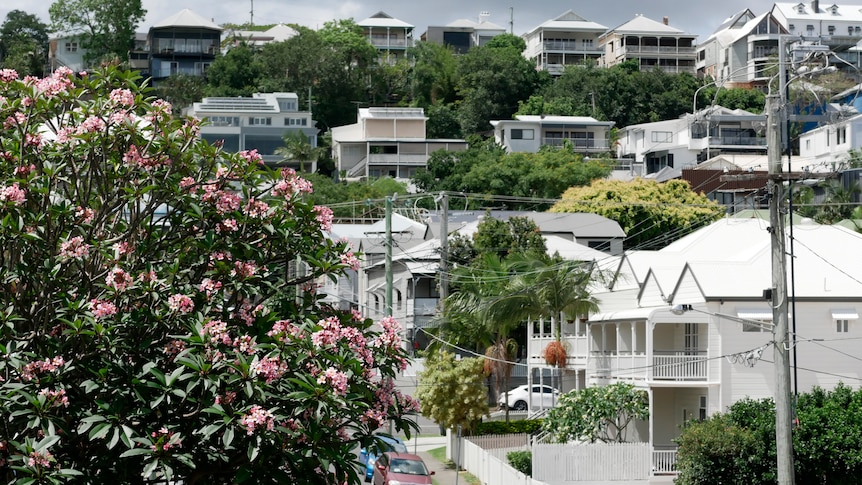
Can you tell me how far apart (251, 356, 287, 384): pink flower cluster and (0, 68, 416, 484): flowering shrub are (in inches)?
0.8

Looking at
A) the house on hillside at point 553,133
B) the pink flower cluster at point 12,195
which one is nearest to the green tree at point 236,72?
the house on hillside at point 553,133

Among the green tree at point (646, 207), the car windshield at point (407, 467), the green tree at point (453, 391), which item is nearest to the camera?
the car windshield at point (407, 467)

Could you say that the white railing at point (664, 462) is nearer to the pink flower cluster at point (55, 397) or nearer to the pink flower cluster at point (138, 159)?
the pink flower cluster at point (138, 159)

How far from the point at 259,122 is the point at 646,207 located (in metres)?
50.1

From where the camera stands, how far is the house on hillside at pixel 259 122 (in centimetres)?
11475

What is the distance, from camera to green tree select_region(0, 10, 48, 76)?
14238 centimetres

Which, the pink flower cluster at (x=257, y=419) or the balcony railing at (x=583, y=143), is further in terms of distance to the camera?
the balcony railing at (x=583, y=143)

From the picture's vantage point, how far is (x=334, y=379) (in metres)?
11.8

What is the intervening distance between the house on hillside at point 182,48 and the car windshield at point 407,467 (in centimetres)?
10879

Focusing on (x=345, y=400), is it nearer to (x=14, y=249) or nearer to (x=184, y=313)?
(x=184, y=313)

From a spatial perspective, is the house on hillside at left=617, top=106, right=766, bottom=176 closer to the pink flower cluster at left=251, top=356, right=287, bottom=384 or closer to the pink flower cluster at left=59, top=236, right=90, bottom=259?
the pink flower cluster at left=59, top=236, right=90, bottom=259

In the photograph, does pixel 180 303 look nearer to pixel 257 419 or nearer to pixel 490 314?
pixel 257 419

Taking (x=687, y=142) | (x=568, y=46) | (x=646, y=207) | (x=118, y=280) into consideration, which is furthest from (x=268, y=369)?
(x=568, y=46)

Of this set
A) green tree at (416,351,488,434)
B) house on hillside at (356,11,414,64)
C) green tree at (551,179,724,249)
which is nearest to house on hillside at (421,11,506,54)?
house on hillside at (356,11,414,64)
